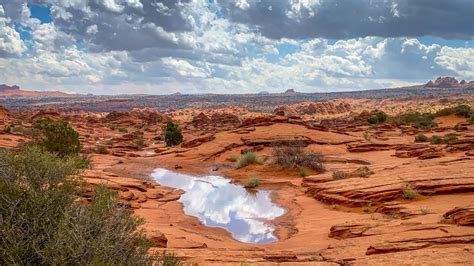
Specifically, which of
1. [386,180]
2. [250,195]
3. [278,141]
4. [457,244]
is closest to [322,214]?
[386,180]

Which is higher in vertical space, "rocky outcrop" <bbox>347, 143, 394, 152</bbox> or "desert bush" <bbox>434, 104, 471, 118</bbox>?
"desert bush" <bbox>434, 104, 471, 118</bbox>

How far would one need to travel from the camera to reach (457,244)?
415 inches

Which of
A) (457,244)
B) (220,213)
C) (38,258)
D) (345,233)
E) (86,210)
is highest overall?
(86,210)

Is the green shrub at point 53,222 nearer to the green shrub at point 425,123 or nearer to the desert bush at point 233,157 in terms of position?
the desert bush at point 233,157

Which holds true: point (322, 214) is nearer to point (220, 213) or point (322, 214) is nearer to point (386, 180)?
point (386, 180)

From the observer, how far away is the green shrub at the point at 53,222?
6.56 metres

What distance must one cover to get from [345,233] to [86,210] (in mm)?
9356

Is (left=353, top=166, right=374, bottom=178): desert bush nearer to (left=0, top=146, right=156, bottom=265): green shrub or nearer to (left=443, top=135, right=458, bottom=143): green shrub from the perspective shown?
(left=443, top=135, right=458, bottom=143): green shrub

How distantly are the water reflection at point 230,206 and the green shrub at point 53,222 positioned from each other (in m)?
9.88

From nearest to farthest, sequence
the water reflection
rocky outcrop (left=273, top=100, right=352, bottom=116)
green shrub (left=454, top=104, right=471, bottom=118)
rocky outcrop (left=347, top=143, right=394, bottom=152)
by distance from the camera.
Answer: the water reflection → rocky outcrop (left=347, top=143, right=394, bottom=152) → green shrub (left=454, top=104, right=471, bottom=118) → rocky outcrop (left=273, top=100, right=352, bottom=116)

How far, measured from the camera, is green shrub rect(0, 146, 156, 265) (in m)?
6.56

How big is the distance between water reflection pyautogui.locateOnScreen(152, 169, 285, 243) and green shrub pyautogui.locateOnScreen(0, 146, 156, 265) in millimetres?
9883

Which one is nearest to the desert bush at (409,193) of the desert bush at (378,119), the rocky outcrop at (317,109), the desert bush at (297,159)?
the desert bush at (297,159)

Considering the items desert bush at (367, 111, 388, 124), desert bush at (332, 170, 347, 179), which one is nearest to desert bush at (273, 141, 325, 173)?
desert bush at (332, 170, 347, 179)
